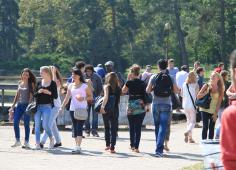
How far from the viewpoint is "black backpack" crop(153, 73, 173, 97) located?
15047 millimetres

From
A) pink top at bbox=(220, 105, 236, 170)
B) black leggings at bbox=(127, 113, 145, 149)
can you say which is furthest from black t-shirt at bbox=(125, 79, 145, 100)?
pink top at bbox=(220, 105, 236, 170)

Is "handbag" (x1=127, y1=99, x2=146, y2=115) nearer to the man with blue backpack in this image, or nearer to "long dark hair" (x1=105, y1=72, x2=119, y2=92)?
the man with blue backpack

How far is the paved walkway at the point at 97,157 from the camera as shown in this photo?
13.3 m

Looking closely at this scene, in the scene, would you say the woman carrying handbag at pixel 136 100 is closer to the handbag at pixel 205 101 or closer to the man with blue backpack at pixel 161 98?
the man with blue backpack at pixel 161 98

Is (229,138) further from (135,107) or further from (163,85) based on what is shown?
(135,107)

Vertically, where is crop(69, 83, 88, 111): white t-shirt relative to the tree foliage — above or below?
below

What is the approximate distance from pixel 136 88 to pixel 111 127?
3.03 ft

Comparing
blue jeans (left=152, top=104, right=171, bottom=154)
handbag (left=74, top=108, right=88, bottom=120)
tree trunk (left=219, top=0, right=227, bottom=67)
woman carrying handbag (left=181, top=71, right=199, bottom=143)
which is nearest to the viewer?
blue jeans (left=152, top=104, right=171, bottom=154)

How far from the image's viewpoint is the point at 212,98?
1617cm

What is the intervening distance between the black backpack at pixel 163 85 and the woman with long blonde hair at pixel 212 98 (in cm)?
113

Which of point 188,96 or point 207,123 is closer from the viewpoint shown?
point 207,123

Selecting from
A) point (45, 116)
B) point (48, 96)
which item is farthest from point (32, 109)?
point (48, 96)

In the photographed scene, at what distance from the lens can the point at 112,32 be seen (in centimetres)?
8125

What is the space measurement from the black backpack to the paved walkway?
118cm
